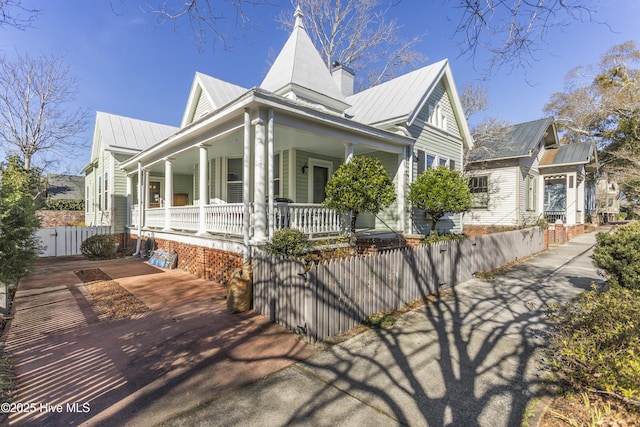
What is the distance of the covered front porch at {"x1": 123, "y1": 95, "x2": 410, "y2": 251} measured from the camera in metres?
6.40

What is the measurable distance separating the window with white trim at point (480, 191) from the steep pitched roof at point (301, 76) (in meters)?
11.1

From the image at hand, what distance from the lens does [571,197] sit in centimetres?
1869

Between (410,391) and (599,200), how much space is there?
4048cm

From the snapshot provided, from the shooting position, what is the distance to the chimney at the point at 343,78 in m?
14.9

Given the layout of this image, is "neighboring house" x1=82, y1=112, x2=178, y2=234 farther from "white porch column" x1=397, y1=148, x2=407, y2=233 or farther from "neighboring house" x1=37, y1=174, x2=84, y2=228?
"white porch column" x1=397, y1=148, x2=407, y2=233

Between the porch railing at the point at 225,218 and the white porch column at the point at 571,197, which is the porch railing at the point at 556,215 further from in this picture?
the porch railing at the point at 225,218

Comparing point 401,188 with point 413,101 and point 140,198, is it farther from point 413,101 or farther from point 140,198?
point 140,198

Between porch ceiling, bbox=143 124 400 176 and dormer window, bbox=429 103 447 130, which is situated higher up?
dormer window, bbox=429 103 447 130

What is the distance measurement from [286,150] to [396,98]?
16.8 feet

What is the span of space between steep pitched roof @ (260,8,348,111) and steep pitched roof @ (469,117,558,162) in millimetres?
11137

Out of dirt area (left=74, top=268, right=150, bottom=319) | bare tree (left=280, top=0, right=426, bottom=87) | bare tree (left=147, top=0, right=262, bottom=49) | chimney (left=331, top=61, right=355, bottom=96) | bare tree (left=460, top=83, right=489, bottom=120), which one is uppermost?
bare tree (left=280, top=0, right=426, bottom=87)

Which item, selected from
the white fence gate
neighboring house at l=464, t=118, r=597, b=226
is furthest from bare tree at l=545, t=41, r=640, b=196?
the white fence gate

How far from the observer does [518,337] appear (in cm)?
437

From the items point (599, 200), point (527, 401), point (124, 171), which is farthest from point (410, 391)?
point (599, 200)
